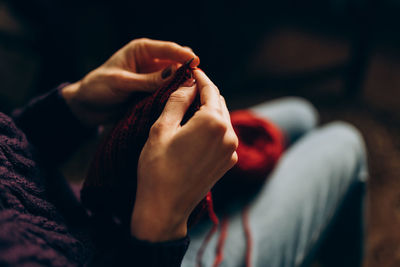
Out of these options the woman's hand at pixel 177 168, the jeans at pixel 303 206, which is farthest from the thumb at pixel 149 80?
the jeans at pixel 303 206

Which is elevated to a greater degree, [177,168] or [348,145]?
[177,168]

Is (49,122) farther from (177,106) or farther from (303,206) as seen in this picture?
(303,206)

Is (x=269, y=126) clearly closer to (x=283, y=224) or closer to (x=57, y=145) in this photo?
(x=283, y=224)

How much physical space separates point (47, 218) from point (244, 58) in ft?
4.29

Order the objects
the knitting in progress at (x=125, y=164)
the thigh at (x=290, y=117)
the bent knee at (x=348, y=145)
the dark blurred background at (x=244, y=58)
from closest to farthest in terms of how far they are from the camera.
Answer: the knitting in progress at (x=125, y=164)
the bent knee at (x=348, y=145)
the thigh at (x=290, y=117)
the dark blurred background at (x=244, y=58)

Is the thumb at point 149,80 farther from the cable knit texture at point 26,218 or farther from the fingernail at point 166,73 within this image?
the cable knit texture at point 26,218

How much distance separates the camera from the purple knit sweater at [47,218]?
0.91 ft

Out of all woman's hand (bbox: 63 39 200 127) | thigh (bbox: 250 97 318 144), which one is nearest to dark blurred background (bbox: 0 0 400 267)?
thigh (bbox: 250 97 318 144)

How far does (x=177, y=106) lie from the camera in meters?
0.34

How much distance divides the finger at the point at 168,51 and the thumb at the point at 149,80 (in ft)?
0.07

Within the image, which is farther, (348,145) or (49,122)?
(348,145)

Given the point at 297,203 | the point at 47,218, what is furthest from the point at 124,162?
the point at 297,203

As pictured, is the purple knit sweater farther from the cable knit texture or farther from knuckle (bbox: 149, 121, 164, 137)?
knuckle (bbox: 149, 121, 164, 137)

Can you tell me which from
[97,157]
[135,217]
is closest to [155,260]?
[135,217]
